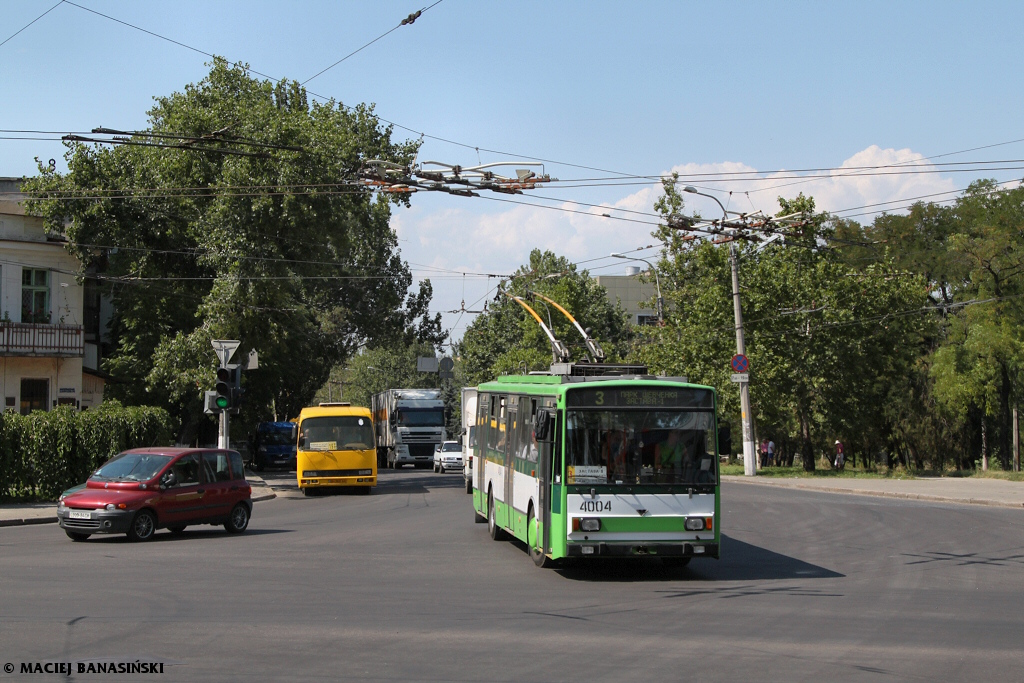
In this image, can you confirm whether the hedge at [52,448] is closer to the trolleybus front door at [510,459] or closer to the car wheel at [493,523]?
the car wheel at [493,523]

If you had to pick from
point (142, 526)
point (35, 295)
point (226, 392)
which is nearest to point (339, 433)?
point (226, 392)

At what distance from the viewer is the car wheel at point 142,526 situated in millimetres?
17281

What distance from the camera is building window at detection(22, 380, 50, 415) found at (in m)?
36.4

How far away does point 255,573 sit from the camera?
44.1ft

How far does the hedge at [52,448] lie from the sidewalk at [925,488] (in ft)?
66.0

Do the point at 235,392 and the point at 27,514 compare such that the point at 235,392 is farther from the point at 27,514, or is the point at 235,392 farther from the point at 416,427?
the point at 416,427

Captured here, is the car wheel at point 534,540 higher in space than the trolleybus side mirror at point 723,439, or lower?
lower


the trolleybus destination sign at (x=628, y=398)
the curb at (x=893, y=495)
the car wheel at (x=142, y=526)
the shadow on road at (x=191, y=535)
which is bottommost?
the curb at (x=893, y=495)

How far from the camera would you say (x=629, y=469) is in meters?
13.2

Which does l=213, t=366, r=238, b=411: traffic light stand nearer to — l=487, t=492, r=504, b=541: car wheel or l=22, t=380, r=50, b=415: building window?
l=487, t=492, r=504, b=541: car wheel

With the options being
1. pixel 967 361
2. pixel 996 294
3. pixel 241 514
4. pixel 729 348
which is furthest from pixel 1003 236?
pixel 241 514

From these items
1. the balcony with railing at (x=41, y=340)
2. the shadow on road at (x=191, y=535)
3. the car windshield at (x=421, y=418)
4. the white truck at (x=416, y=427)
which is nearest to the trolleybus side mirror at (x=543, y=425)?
the shadow on road at (x=191, y=535)

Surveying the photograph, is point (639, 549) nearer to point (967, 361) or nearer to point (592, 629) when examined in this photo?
point (592, 629)

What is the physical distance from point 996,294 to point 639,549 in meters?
37.9
